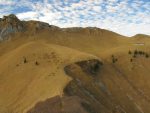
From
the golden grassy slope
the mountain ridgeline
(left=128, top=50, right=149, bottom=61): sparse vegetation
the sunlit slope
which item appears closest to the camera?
the mountain ridgeline

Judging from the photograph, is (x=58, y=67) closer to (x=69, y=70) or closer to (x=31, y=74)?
(x=69, y=70)

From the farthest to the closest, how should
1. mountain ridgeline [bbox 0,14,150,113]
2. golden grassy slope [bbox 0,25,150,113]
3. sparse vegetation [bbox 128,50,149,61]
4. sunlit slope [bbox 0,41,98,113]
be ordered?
sparse vegetation [bbox 128,50,149,61] → golden grassy slope [bbox 0,25,150,113] → sunlit slope [bbox 0,41,98,113] → mountain ridgeline [bbox 0,14,150,113]

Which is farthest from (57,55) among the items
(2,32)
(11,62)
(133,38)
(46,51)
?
(133,38)

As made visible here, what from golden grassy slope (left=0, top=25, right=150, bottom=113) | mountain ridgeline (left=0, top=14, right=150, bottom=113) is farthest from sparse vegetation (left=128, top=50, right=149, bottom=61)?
golden grassy slope (left=0, top=25, right=150, bottom=113)

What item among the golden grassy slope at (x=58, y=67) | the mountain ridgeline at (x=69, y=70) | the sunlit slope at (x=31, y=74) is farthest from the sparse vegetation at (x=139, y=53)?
the sunlit slope at (x=31, y=74)

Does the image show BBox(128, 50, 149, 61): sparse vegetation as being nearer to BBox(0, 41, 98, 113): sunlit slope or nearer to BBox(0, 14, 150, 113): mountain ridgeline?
BBox(0, 14, 150, 113): mountain ridgeline

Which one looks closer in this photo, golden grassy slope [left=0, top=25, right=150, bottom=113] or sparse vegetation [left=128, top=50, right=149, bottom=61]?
golden grassy slope [left=0, top=25, right=150, bottom=113]

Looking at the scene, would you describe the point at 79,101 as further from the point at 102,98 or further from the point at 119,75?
the point at 119,75
